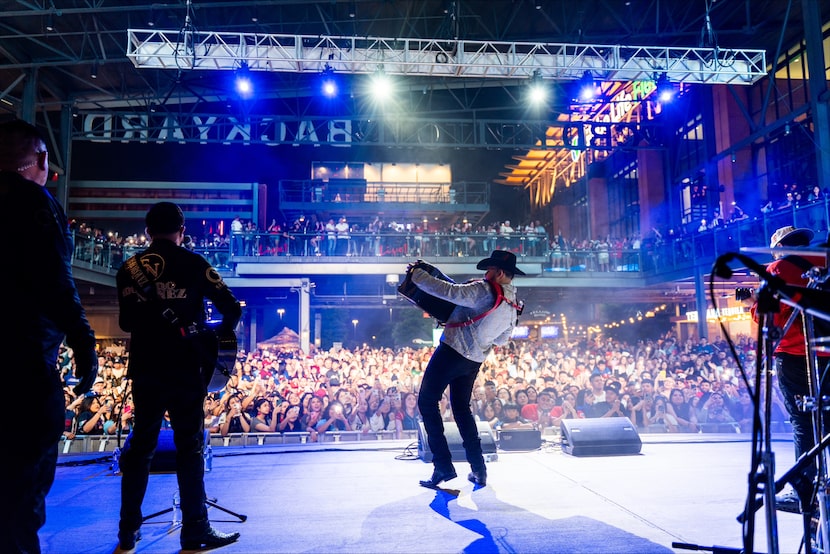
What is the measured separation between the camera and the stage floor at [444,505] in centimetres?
279

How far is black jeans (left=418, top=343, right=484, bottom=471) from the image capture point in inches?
158

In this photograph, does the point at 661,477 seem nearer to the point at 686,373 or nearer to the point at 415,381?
the point at 415,381

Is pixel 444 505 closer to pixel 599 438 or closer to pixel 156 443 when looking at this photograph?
pixel 156 443

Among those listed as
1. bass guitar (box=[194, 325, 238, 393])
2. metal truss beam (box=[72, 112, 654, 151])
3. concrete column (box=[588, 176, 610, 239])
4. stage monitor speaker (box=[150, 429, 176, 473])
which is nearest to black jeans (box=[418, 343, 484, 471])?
bass guitar (box=[194, 325, 238, 393])

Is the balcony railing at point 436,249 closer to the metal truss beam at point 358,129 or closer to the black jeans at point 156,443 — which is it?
the metal truss beam at point 358,129

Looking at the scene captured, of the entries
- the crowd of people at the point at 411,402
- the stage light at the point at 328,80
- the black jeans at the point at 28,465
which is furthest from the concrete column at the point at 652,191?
the black jeans at the point at 28,465

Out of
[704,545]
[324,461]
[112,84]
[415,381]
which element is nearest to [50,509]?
[324,461]

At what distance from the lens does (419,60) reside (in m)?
12.4

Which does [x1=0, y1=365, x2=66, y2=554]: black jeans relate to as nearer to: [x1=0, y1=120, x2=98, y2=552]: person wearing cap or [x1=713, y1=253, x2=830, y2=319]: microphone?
[x1=0, y1=120, x2=98, y2=552]: person wearing cap

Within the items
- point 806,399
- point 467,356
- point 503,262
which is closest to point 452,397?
point 467,356

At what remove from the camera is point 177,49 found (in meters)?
11.7

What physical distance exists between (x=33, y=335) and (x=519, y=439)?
4480mm

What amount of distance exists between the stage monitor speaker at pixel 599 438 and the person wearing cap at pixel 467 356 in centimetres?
146

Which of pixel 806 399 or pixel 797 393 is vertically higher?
pixel 806 399
